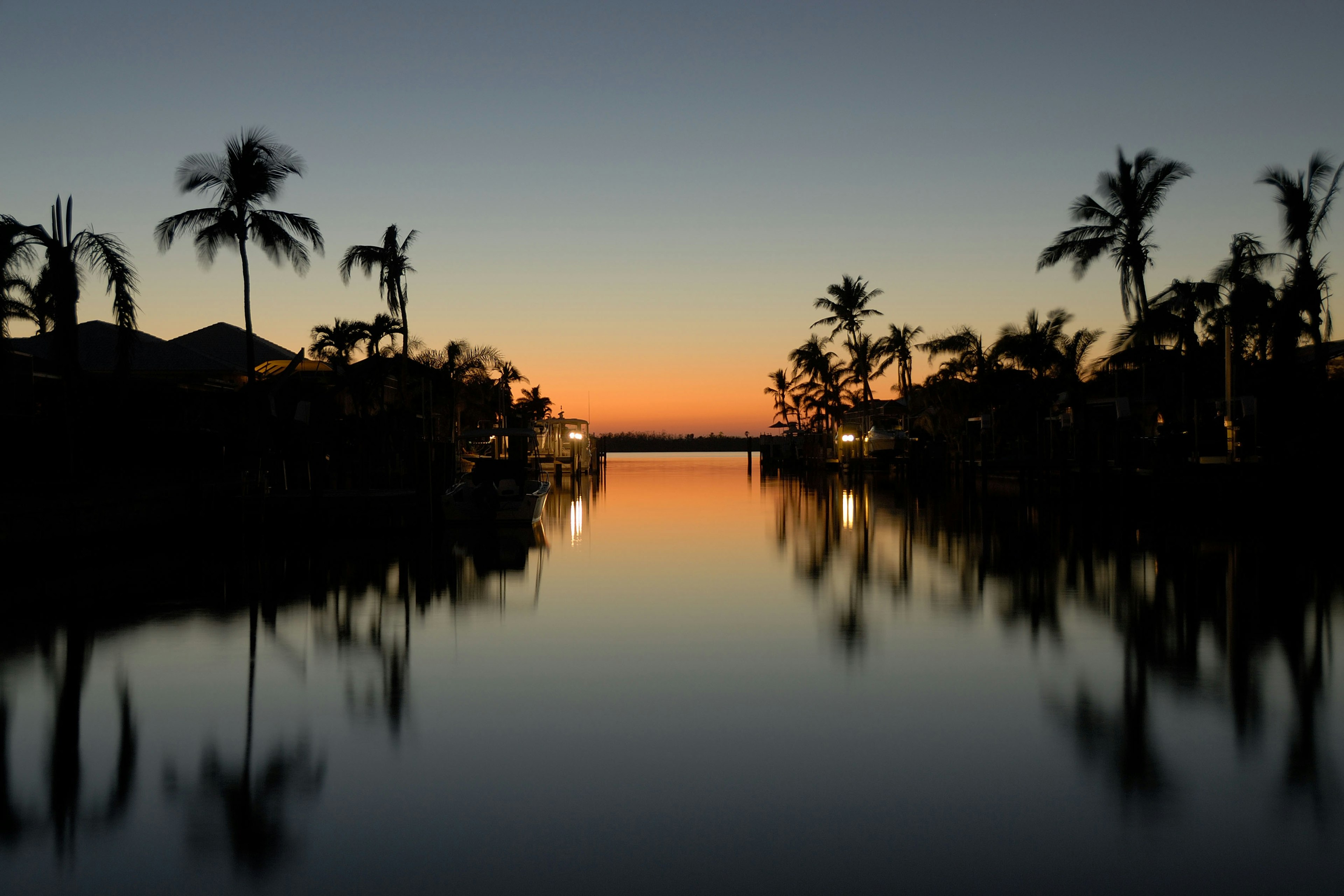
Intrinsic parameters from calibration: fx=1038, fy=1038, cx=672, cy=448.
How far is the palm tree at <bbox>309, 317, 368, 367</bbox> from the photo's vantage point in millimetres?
38375

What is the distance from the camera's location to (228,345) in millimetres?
46719

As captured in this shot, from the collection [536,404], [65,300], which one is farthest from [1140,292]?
[536,404]

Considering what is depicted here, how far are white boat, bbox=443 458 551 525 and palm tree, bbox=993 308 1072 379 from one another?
30149mm

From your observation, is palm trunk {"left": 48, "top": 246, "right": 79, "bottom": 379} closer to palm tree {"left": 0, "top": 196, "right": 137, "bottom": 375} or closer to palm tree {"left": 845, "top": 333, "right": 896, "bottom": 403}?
palm tree {"left": 0, "top": 196, "right": 137, "bottom": 375}

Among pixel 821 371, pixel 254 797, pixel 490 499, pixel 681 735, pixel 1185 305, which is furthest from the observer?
pixel 821 371

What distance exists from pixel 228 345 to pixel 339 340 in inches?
399

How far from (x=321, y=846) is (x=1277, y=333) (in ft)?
107

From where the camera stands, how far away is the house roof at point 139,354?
3734 cm

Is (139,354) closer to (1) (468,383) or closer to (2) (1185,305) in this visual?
(1) (468,383)

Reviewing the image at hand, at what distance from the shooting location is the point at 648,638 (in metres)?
10.9

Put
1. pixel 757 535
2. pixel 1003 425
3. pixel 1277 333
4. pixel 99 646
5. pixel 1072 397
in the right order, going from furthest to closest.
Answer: pixel 1003 425, pixel 1072 397, pixel 1277 333, pixel 757 535, pixel 99 646

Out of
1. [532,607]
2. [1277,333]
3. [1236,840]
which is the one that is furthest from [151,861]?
[1277,333]

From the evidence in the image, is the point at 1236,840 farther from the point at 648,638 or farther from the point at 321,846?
the point at 648,638

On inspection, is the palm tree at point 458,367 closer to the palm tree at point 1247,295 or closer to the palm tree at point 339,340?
the palm tree at point 339,340
